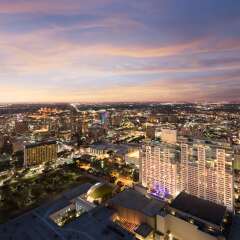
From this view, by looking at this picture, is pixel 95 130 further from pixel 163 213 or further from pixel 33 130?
pixel 163 213

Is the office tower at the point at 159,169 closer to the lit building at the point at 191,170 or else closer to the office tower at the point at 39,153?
the lit building at the point at 191,170

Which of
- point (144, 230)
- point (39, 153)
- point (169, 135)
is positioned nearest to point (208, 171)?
point (144, 230)

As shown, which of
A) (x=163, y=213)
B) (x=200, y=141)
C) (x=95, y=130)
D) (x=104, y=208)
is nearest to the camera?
(x=163, y=213)

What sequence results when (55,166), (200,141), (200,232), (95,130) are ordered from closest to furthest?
(200,232)
(200,141)
(55,166)
(95,130)

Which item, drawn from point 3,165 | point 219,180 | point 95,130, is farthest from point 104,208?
point 95,130

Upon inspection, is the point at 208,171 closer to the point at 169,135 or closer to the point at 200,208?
the point at 200,208

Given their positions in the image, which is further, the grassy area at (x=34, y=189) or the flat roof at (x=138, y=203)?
Answer: the grassy area at (x=34, y=189)

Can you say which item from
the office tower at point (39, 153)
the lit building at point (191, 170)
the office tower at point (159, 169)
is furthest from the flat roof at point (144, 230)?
the office tower at point (39, 153)
